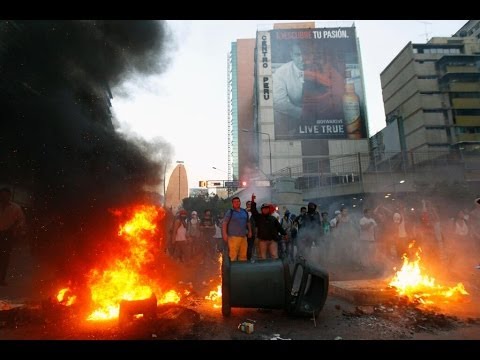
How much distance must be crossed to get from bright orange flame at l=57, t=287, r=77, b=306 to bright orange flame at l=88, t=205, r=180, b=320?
1.02ft

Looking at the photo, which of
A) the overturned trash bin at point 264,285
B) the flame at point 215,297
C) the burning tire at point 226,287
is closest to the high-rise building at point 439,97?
the flame at point 215,297

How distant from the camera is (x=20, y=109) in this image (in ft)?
22.8

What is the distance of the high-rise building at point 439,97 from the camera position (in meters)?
43.8

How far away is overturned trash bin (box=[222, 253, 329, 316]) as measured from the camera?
4180 mm

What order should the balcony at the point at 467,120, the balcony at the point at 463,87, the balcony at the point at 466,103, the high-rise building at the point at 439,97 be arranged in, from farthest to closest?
the balcony at the point at 463,87
the balcony at the point at 466,103
the balcony at the point at 467,120
the high-rise building at the point at 439,97

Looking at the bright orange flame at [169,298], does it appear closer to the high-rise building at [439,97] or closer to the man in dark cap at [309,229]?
the man in dark cap at [309,229]

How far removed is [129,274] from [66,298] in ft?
3.18

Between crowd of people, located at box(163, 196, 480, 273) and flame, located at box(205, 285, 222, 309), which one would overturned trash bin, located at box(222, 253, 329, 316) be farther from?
crowd of people, located at box(163, 196, 480, 273)

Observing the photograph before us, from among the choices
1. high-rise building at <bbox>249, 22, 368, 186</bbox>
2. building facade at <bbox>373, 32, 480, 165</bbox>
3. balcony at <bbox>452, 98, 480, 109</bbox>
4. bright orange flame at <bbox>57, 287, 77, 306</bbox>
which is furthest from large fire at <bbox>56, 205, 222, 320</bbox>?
balcony at <bbox>452, 98, 480, 109</bbox>

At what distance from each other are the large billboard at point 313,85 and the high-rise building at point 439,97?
6460 millimetres

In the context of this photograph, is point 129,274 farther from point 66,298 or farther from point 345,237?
point 345,237

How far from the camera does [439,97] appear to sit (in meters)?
45.2

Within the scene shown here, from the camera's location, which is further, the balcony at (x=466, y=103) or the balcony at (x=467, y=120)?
the balcony at (x=466, y=103)
